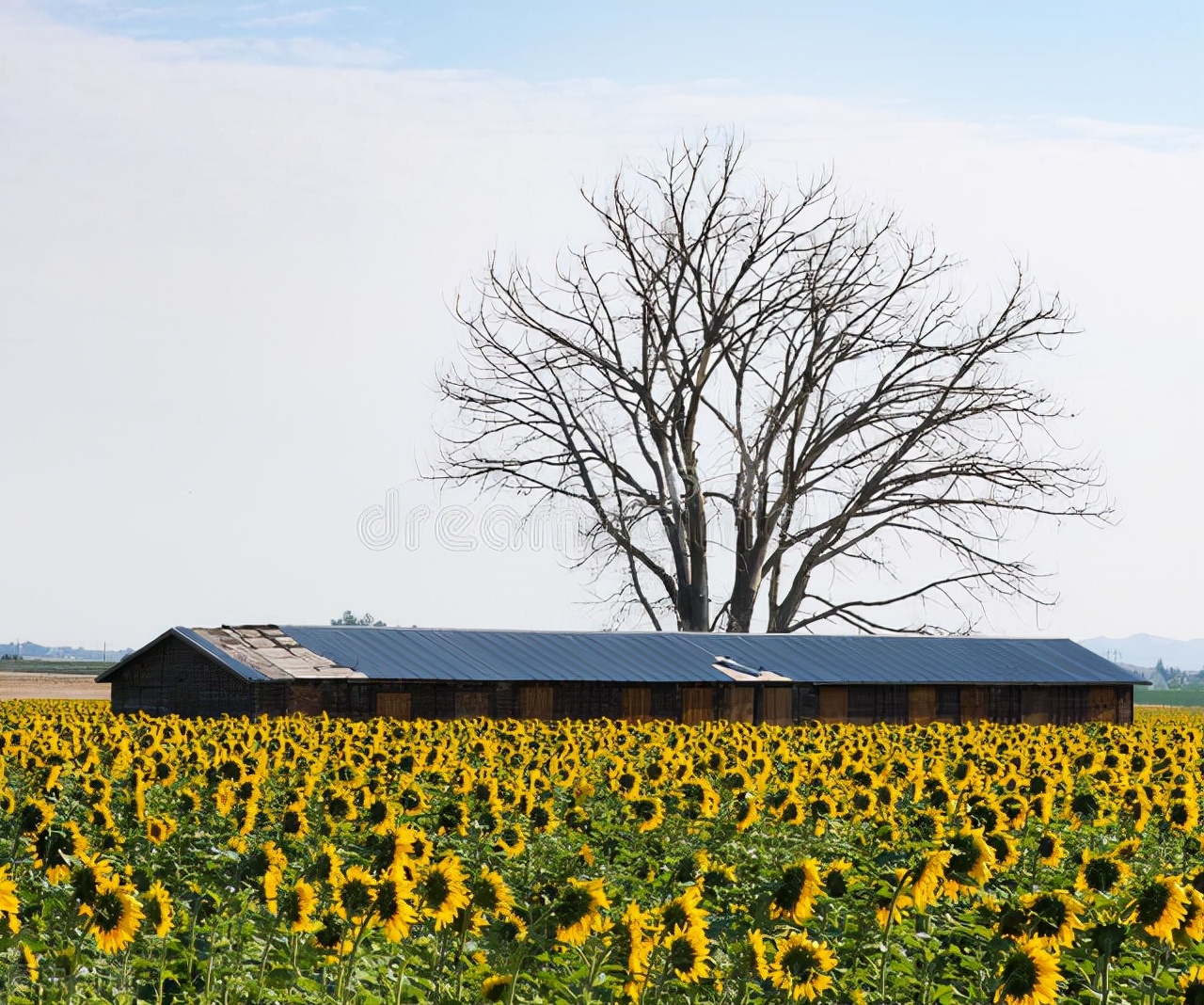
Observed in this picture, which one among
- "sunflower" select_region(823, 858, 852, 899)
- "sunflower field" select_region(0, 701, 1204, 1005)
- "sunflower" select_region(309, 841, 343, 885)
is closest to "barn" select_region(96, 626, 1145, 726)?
"sunflower field" select_region(0, 701, 1204, 1005)

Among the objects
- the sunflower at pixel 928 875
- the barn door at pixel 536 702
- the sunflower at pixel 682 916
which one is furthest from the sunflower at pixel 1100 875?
the barn door at pixel 536 702

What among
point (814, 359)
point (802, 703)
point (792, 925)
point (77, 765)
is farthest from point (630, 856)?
point (814, 359)

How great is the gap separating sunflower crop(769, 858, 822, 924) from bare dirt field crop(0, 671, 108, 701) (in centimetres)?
6130

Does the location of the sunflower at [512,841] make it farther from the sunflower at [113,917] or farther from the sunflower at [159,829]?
the sunflower at [113,917]

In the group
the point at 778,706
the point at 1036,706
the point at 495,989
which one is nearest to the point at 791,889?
the point at 495,989

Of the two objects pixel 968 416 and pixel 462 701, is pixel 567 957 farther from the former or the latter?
pixel 968 416

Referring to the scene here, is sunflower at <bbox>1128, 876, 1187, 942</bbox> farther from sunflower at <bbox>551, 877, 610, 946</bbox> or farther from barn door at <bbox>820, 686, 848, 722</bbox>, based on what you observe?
barn door at <bbox>820, 686, 848, 722</bbox>

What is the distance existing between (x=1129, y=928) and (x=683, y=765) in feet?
23.2

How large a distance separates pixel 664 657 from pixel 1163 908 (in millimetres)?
27820

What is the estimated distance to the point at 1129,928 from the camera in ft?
20.8

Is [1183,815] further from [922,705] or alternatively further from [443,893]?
[922,705]

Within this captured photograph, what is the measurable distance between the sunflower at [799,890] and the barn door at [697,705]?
25787 millimetres

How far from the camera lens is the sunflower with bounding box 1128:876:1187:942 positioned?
622 centimetres

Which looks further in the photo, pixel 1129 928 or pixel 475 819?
pixel 475 819
